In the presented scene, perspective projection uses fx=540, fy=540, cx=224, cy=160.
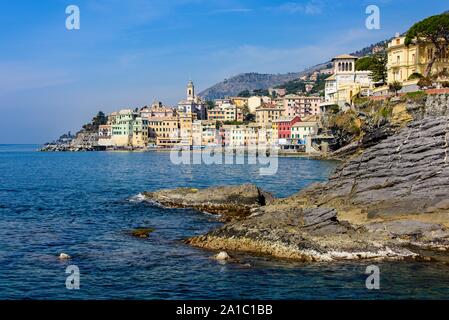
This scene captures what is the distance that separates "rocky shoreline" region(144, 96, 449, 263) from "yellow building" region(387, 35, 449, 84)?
A: 55908 mm

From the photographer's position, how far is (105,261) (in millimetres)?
24312

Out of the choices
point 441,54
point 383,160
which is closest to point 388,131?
point 441,54

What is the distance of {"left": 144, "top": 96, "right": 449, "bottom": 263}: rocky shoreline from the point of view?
2473 cm

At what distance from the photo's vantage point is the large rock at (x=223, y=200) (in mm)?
40781

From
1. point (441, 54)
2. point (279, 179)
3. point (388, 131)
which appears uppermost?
point (441, 54)

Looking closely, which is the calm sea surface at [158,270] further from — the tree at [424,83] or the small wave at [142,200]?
the tree at [424,83]

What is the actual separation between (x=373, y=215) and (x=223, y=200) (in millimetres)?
15748

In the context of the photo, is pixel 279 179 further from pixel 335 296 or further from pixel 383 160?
pixel 335 296

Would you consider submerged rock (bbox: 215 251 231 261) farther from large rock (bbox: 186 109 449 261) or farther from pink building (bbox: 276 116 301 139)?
pink building (bbox: 276 116 301 139)

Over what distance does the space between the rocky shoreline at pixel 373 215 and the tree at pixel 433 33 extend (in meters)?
57.0

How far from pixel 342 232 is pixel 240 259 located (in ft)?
18.3

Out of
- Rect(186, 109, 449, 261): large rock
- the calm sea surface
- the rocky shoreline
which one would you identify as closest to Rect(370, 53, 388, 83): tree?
the rocky shoreline
